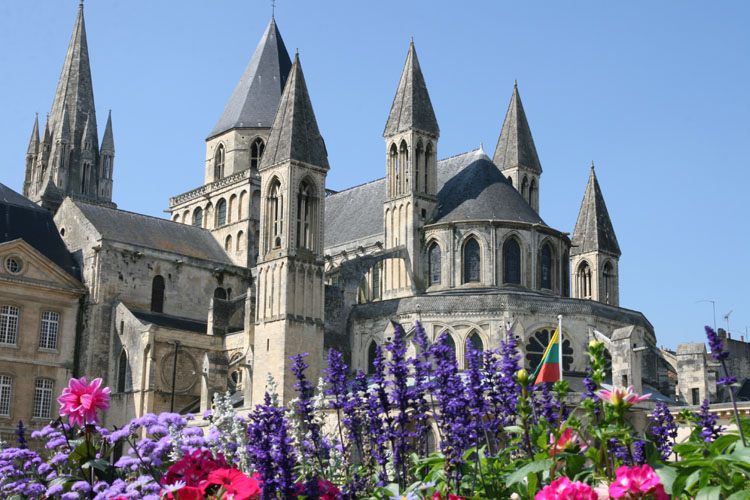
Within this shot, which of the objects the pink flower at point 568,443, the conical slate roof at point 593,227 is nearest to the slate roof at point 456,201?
the conical slate roof at point 593,227

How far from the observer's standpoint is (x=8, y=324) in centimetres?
4044

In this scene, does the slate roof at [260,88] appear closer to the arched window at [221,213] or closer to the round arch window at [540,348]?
the arched window at [221,213]

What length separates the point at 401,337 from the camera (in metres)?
8.43

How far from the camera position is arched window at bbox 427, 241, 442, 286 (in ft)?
139

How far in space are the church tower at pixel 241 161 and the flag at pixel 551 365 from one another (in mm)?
26119

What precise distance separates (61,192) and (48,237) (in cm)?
1628

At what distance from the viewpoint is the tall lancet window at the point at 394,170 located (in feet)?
144

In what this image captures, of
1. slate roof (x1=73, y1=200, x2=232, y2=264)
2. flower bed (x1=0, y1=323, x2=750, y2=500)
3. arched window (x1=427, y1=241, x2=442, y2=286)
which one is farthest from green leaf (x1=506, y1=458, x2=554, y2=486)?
slate roof (x1=73, y1=200, x2=232, y2=264)

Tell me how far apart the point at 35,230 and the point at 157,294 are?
19.9 ft

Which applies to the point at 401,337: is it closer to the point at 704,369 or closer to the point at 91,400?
the point at 91,400

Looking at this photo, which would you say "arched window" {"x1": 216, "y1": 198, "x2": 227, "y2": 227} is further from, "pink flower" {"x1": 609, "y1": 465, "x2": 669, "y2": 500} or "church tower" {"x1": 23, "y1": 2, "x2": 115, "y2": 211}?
"pink flower" {"x1": 609, "y1": 465, "x2": 669, "y2": 500}

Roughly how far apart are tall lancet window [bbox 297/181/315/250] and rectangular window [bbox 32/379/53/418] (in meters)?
12.1

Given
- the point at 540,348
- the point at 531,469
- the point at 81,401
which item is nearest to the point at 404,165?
the point at 540,348

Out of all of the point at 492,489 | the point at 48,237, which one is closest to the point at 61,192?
the point at 48,237
